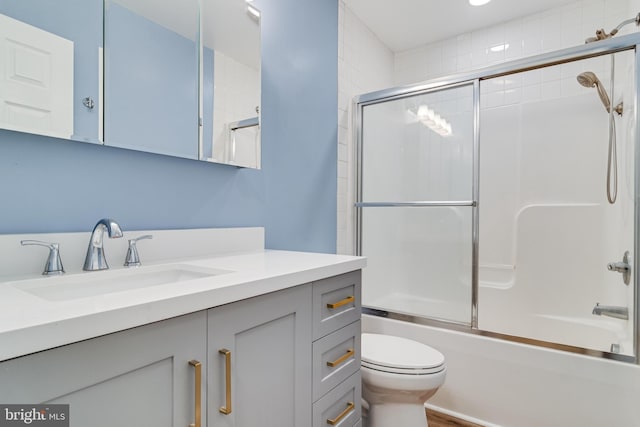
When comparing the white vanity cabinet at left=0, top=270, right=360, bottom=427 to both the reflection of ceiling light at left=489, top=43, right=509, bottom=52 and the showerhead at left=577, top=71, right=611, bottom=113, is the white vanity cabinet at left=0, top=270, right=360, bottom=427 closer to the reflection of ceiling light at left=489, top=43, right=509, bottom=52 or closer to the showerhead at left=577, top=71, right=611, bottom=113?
the showerhead at left=577, top=71, right=611, bottom=113

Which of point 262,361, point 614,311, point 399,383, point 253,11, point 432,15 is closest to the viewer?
point 262,361

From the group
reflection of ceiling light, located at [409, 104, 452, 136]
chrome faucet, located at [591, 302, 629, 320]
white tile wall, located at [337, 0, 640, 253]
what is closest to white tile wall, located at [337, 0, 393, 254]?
white tile wall, located at [337, 0, 640, 253]

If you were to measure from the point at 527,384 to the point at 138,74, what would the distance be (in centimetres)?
208

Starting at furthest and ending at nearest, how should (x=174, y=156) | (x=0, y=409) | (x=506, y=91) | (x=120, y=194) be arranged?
(x=506, y=91), (x=174, y=156), (x=120, y=194), (x=0, y=409)

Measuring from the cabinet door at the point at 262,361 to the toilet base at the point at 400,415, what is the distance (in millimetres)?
640

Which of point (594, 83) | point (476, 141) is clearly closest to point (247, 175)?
point (476, 141)

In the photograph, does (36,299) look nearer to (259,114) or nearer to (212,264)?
(212,264)

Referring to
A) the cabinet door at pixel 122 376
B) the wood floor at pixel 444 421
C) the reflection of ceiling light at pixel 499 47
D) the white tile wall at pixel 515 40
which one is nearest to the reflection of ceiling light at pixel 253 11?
the cabinet door at pixel 122 376

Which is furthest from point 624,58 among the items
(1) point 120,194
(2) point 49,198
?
(2) point 49,198

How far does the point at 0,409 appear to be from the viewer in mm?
436

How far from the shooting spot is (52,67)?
35.1 inches

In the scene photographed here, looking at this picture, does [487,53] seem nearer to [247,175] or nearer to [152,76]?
[247,175]

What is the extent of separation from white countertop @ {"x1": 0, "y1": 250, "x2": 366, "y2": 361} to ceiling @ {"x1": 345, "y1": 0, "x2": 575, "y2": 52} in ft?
6.93

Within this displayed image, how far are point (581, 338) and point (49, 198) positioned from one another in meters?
2.71
